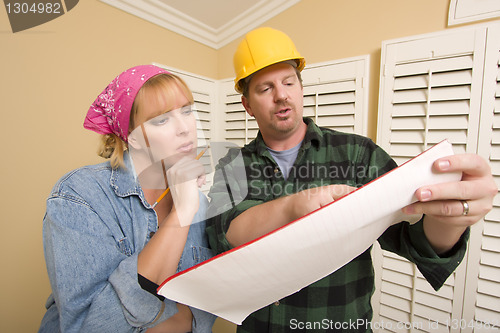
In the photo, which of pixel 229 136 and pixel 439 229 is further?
pixel 229 136

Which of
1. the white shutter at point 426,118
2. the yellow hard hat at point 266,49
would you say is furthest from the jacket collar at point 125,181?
the white shutter at point 426,118

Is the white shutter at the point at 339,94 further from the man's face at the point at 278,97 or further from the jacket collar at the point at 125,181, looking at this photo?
the jacket collar at the point at 125,181

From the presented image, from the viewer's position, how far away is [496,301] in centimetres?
116

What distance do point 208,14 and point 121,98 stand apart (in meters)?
1.25

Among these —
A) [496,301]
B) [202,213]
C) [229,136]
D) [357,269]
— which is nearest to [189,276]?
[202,213]

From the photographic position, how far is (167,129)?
0.38 metres

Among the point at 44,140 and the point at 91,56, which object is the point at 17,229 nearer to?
the point at 44,140

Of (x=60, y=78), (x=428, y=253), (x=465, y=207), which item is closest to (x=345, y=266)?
(x=428, y=253)

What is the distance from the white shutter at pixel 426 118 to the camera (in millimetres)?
1150

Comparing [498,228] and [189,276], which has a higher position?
[189,276]

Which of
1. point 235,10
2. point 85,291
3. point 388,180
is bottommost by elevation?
point 85,291

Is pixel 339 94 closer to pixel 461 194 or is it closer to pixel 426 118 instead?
pixel 426 118

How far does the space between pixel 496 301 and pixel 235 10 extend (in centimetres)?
220

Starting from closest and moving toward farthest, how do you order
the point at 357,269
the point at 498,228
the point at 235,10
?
the point at 357,269
the point at 498,228
the point at 235,10
